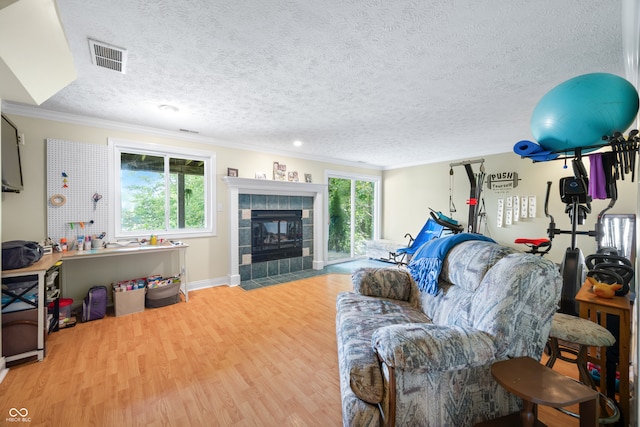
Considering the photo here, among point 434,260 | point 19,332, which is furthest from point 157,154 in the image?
point 434,260

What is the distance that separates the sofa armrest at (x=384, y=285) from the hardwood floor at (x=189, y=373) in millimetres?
619

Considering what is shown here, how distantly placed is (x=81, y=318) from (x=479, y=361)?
12.7ft

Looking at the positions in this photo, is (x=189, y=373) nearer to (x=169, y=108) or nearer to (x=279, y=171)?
(x=169, y=108)

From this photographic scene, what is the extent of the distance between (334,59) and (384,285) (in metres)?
1.86

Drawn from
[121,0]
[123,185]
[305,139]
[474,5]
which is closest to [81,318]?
[123,185]

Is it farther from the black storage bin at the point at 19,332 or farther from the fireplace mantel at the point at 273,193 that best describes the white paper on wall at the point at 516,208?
the black storage bin at the point at 19,332

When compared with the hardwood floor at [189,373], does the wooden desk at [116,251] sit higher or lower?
higher

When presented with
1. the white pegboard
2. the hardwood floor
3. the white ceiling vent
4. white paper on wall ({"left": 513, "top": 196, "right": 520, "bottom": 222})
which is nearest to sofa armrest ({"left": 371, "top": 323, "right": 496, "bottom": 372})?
the hardwood floor

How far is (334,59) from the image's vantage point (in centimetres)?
188

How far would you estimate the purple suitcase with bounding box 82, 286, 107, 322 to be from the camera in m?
2.77

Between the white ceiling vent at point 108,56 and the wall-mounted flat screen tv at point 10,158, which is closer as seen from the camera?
the white ceiling vent at point 108,56

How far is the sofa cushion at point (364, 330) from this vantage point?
1.17 m

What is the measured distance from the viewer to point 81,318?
9.25 feet

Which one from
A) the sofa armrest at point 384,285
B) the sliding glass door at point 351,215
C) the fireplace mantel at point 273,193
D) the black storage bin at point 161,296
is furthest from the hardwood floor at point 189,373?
the sliding glass door at point 351,215
